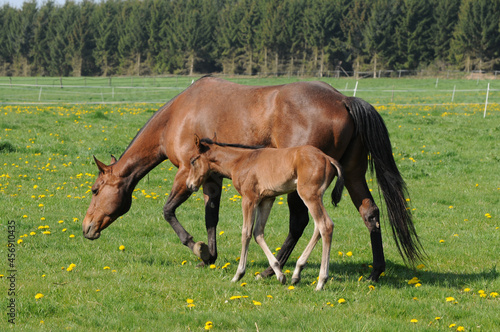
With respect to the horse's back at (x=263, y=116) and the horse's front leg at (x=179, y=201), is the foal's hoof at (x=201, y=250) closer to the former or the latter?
the horse's front leg at (x=179, y=201)

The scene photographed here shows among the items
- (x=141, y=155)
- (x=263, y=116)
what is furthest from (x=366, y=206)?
(x=141, y=155)

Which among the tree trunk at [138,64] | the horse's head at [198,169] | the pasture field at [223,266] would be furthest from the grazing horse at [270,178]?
the tree trunk at [138,64]

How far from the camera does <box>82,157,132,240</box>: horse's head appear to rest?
723 centimetres

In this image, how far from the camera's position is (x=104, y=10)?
3735 inches

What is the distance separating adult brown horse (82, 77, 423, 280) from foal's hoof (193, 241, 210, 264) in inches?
0.4

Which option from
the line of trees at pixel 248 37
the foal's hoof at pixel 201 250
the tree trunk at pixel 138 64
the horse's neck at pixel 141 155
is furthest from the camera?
the tree trunk at pixel 138 64

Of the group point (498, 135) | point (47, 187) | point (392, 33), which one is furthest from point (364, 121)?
point (392, 33)

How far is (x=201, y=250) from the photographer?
649cm

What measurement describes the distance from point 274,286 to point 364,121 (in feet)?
6.68

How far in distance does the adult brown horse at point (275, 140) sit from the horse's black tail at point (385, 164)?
0.01 metres

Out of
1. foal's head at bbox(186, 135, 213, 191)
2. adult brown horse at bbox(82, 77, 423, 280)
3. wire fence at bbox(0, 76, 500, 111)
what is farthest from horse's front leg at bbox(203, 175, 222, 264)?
wire fence at bbox(0, 76, 500, 111)

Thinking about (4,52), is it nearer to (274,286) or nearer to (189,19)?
(189,19)

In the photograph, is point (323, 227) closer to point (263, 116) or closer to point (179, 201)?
point (263, 116)

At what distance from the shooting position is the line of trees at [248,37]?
2936 inches
